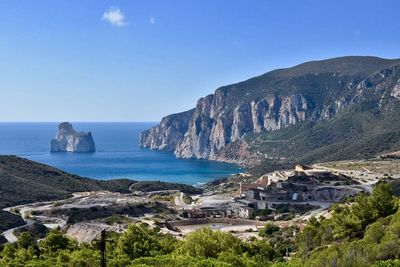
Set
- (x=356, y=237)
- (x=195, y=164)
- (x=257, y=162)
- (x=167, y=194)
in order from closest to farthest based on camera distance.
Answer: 1. (x=356, y=237)
2. (x=167, y=194)
3. (x=257, y=162)
4. (x=195, y=164)

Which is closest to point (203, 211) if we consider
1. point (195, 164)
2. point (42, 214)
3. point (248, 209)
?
point (248, 209)

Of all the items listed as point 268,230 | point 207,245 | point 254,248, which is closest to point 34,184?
point 268,230

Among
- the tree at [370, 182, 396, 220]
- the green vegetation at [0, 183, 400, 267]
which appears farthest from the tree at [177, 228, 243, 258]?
the tree at [370, 182, 396, 220]

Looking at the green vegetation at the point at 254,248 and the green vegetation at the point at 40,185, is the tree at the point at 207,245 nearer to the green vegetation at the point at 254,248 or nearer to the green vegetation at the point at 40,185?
the green vegetation at the point at 254,248

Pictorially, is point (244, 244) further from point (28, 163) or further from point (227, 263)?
point (28, 163)

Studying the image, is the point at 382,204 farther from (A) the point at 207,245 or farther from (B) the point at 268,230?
(B) the point at 268,230

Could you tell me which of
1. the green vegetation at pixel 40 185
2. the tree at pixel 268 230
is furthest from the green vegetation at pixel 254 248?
the green vegetation at pixel 40 185

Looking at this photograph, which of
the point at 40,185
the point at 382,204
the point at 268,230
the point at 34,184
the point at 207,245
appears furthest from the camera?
the point at 40,185

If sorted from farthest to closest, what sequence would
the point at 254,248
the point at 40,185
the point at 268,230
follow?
the point at 40,185, the point at 268,230, the point at 254,248

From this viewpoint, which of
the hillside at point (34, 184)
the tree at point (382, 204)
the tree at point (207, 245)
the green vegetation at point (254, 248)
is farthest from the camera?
the hillside at point (34, 184)
